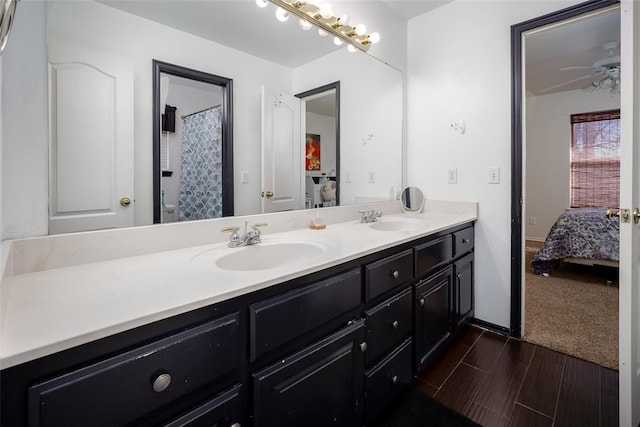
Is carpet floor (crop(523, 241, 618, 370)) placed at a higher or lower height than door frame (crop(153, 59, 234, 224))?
lower

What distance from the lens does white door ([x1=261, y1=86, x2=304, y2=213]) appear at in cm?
151

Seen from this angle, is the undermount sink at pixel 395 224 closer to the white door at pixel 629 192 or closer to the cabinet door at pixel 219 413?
the white door at pixel 629 192

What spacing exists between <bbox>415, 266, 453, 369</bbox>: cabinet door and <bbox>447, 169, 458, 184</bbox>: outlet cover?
0.74m

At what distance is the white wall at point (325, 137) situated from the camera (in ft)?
5.88

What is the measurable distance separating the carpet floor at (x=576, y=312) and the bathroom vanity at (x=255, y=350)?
1.06 meters

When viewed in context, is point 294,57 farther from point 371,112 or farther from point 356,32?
point 371,112

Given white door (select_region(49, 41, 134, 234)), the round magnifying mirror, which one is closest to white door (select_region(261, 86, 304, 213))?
white door (select_region(49, 41, 134, 234))

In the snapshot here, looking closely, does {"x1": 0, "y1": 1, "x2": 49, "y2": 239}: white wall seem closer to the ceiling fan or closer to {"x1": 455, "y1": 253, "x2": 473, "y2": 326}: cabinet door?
{"x1": 455, "y1": 253, "x2": 473, "y2": 326}: cabinet door

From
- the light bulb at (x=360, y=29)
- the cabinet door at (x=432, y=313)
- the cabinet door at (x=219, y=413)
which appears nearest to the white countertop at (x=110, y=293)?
the cabinet door at (x=219, y=413)

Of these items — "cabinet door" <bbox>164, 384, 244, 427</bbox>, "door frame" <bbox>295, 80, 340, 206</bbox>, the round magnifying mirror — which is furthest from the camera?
the round magnifying mirror

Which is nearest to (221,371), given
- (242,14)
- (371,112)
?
(242,14)

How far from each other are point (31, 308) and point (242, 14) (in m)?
1.36

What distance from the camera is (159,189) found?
1.17 metres

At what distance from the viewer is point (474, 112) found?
212 cm
